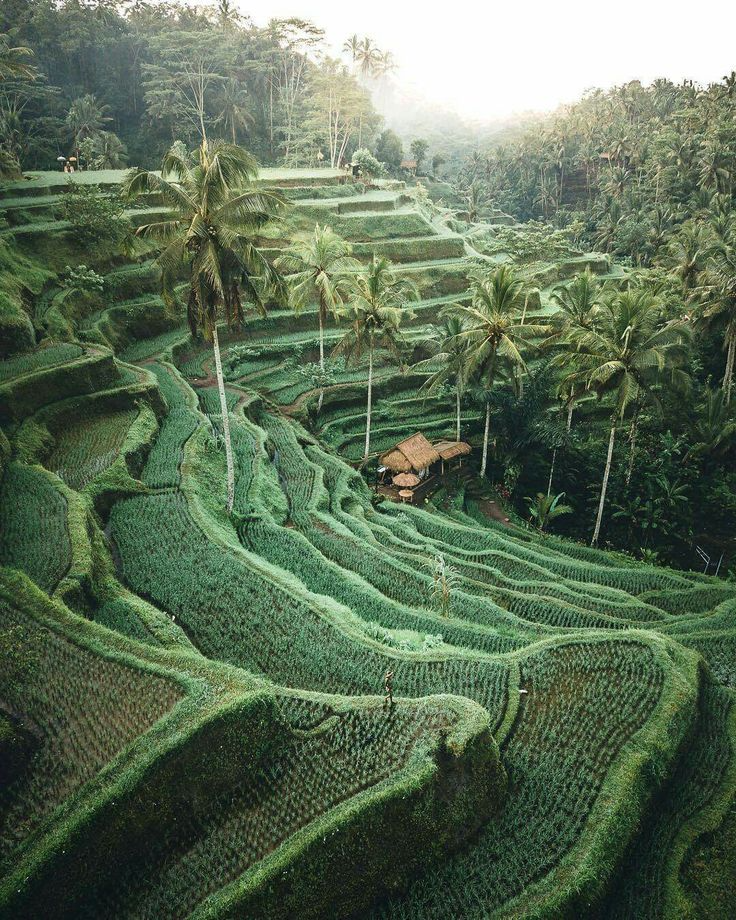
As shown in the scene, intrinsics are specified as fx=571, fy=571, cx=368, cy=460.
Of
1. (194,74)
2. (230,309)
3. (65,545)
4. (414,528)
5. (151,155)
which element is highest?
(194,74)

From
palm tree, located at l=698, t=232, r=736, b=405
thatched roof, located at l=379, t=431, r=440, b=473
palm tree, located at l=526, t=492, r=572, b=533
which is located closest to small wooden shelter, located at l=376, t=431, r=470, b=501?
thatched roof, located at l=379, t=431, r=440, b=473

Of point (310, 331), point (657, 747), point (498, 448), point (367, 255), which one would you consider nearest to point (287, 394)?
point (310, 331)

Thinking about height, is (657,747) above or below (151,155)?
below

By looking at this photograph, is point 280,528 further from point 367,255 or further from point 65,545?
point 367,255

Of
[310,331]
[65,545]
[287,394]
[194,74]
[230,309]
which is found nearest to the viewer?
[65,545]

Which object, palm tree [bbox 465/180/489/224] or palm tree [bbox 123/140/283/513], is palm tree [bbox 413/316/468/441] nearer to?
palm tree [bbox 123/140/283/513]

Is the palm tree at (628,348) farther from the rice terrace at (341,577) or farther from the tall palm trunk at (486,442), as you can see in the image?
the tall palm trunk at (486,442)
